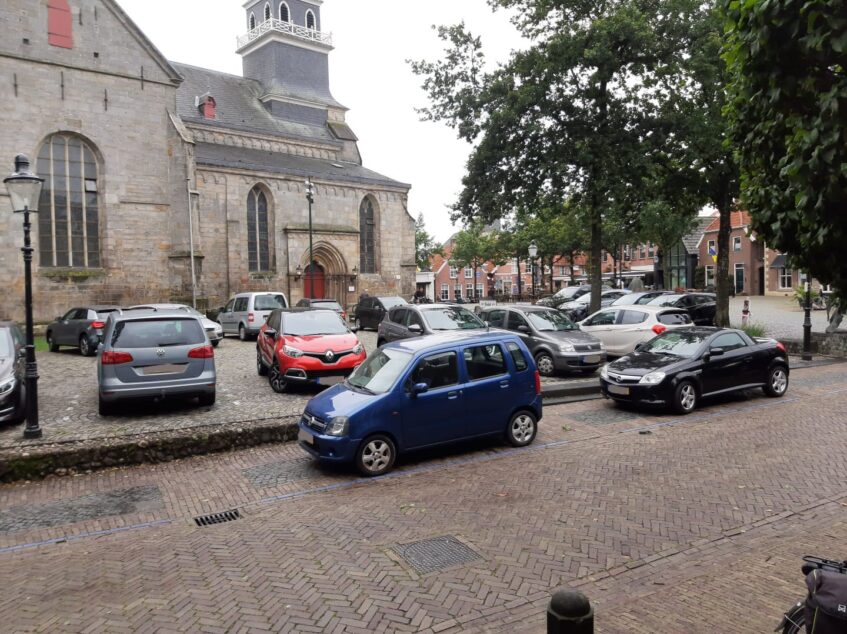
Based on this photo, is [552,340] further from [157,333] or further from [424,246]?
[424,246]

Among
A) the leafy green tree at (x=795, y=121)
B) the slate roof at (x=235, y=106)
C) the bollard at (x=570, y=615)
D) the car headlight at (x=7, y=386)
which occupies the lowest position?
the bollard at (x=570, y=615)

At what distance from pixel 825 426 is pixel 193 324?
10.7m

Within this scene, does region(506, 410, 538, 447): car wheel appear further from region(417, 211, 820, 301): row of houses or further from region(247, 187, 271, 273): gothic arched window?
region(417, 211, 820, 301): row of houses

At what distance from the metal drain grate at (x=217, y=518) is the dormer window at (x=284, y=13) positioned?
42341mm

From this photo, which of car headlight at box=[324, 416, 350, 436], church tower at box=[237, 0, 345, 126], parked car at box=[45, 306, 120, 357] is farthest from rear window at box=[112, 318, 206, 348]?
church tower at box=[237, 0, 345, 126]

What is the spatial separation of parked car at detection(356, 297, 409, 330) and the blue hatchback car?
50.9 feet

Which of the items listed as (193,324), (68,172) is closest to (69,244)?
(68,172)

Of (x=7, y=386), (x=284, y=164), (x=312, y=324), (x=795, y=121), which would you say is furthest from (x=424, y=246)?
(x=795, y=121)

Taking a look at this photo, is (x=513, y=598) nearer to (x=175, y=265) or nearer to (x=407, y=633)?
(x=407, y=633)

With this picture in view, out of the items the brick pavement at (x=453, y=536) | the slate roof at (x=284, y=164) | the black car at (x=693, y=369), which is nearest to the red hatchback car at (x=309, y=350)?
the brick pavement at (x=453, y=536)

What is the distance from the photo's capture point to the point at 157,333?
32.2 ft

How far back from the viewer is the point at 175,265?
27.0 meters

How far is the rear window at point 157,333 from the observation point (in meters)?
9.60

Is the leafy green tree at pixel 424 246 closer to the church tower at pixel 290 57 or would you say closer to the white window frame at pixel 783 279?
the church tower at pixel 290 57
